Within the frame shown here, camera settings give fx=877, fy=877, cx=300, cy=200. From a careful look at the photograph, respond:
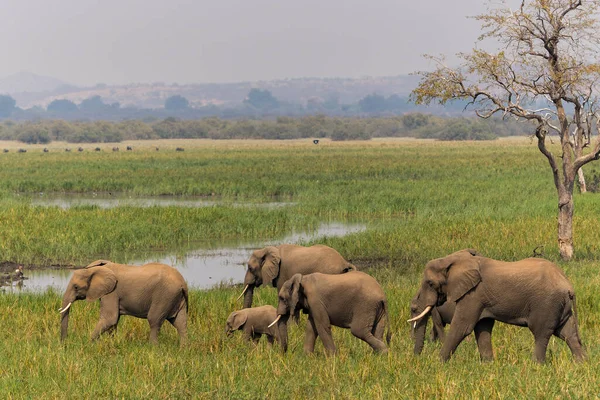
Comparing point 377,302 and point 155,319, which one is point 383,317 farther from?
point 155,319

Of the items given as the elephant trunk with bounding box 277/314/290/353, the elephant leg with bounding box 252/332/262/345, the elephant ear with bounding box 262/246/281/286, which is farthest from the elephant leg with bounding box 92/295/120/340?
the elephant ear with bounding box 262/246/281/286

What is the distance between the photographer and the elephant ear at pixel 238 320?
Result: 11.6 m

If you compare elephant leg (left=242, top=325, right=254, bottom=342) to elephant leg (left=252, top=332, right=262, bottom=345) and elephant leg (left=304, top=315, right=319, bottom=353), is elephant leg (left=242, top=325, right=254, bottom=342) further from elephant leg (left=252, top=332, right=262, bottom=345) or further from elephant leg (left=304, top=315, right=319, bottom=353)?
elephant leg (left=304, top=315, right=319, bottom=353)

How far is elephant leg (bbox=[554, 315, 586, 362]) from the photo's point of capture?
9.77 m

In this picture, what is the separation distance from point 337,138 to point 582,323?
131352mm

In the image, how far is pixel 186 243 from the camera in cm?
2466

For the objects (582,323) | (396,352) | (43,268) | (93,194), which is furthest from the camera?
(93,194)

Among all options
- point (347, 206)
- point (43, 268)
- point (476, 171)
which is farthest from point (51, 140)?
point (43, 268)

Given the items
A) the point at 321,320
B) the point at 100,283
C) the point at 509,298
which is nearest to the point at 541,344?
the point at 509,298

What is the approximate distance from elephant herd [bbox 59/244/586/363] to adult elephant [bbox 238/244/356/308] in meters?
1.40

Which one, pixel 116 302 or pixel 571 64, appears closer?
pixel 116 302

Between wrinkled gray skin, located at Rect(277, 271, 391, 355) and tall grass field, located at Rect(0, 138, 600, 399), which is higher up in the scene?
wrinkled gray skin, located at Rect(277, 271, 391, 355)

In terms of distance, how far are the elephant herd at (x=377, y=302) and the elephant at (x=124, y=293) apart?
1 cm

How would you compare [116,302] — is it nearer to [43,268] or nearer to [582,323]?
[582,323]
